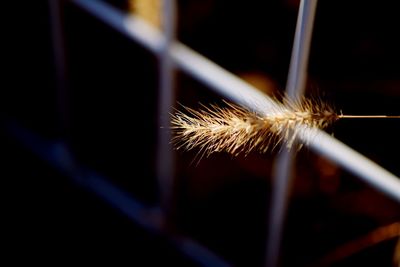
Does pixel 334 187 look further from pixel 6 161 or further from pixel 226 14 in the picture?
pixel 6 161

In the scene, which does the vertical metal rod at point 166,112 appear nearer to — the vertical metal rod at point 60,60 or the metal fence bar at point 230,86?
the metal fence bar at point 230,86

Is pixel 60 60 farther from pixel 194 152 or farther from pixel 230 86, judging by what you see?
pixel 230 86

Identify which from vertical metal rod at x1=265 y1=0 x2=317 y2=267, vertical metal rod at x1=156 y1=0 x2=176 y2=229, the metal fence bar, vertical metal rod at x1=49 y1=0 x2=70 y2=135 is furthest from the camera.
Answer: vertical metal rod at x1=49 y1=0 x2=70 y2=135

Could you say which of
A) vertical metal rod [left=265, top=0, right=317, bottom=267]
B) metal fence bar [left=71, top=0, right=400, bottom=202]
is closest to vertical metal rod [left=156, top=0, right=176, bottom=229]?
metal fence bar [left=71, top=0, right=400, bottom=202]

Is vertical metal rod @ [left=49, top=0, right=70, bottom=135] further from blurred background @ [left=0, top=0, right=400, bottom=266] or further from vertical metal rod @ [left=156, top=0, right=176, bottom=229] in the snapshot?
vertical metal rod @ [left=156, top=0, right=176, bottom=229]

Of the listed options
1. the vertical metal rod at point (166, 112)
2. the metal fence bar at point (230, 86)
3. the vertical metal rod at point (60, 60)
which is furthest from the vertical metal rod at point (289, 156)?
the vertical metal rod at point (60, 60)

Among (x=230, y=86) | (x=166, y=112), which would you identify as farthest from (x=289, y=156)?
(x=166, y=112)

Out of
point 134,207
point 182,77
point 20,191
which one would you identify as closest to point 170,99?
point 182,77
